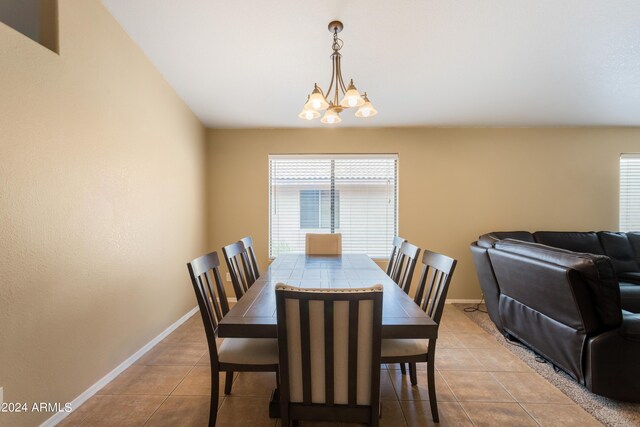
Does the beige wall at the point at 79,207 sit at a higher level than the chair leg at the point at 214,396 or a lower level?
higher

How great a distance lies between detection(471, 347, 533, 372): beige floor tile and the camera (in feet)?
6.81

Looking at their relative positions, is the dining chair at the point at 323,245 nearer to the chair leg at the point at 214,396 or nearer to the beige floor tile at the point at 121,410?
the chair leg at the point at 214,396

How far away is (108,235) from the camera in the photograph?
1.96 m

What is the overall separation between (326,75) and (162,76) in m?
1.58

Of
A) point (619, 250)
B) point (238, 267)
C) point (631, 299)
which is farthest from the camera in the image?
point (619, 250)

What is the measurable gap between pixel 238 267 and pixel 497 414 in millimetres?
1893

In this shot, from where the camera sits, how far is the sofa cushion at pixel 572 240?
3178 mm

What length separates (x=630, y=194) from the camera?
139 inches

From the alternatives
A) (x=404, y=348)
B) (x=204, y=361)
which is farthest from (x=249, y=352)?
(x=204, y=361)

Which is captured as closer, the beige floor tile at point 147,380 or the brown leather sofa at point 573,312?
the brown leather sofa at point 573,312

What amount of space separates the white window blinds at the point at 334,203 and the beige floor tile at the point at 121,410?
212 centimetres

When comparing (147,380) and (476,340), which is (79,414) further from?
(476,340)

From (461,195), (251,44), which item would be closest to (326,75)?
(251,44)

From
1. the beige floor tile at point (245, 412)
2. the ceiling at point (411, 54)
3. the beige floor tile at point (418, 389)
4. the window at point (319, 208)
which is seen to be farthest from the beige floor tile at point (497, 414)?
the ceiling at point (411, 54)
